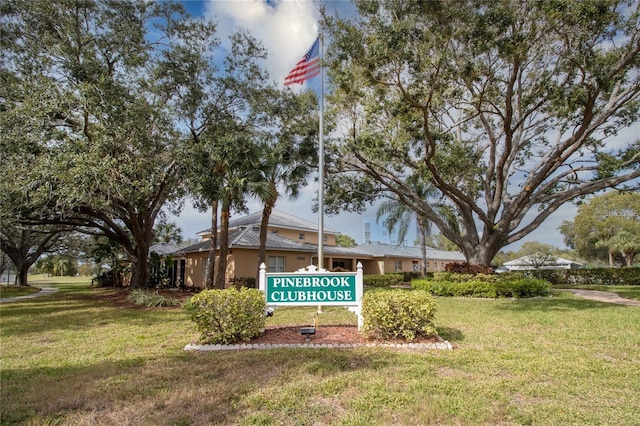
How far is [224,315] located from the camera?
6.70 meters

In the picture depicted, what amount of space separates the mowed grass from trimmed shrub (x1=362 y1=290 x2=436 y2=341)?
69 centimetres

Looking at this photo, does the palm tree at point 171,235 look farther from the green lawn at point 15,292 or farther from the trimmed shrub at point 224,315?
the trimmed shrub at point 224,315

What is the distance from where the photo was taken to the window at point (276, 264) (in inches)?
863

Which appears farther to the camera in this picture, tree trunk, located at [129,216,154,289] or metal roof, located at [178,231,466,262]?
metal roof, located at [178,231,466,262]

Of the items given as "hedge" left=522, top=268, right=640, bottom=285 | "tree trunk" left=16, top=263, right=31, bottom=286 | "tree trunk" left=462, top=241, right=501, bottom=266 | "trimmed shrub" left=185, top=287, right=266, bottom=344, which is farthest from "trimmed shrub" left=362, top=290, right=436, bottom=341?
"tree trunk" left=16, top=263, right=31, bottom=286

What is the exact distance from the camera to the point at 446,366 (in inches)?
209

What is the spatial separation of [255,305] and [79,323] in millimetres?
6305

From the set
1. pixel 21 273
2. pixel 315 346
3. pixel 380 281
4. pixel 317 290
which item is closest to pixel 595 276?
pixel 380 281

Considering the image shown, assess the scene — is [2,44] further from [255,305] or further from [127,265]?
[127,265]

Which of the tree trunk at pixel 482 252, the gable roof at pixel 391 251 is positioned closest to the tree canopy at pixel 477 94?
the tree trunk at pixel 482 252

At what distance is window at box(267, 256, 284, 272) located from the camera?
71.9 ft

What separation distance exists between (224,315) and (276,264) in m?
15.6

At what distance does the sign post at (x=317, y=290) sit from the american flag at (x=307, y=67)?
6571 millimetres

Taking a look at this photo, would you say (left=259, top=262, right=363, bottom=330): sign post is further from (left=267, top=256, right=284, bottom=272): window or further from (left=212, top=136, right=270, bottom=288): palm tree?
(left=267, top=256, right=284, bottom=272): window
